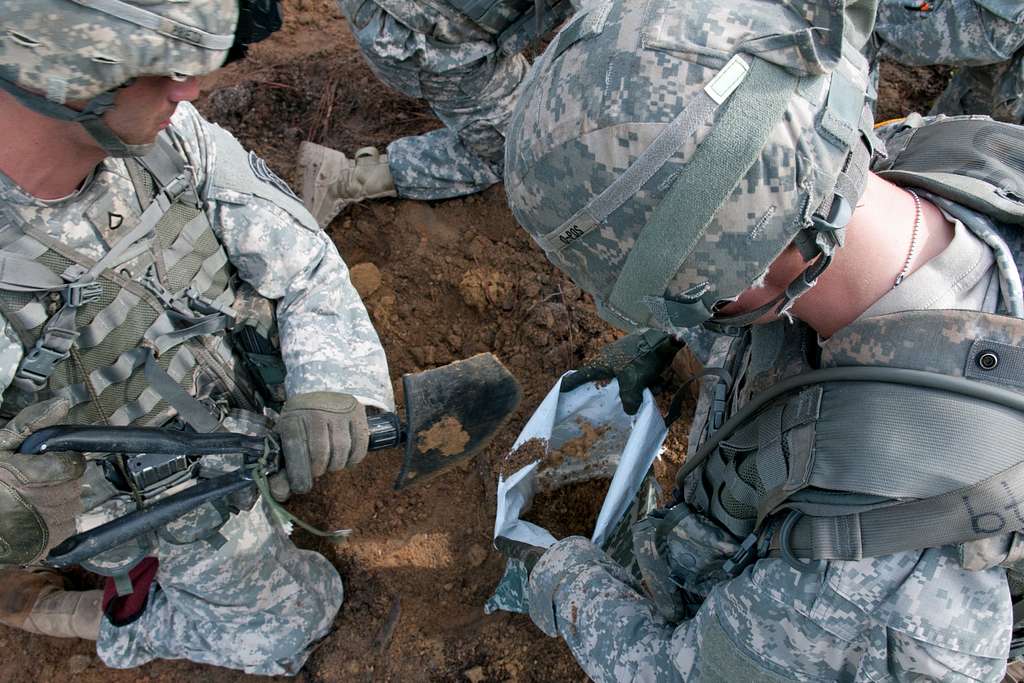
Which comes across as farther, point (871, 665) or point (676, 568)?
point (676, 568)

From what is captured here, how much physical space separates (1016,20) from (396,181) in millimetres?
2746

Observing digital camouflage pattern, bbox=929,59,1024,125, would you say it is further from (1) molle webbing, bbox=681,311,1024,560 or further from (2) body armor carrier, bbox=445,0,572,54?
(1) molle webbing, bbox=681,311,1024,560

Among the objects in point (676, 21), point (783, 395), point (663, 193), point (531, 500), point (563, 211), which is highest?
point (676, 21)

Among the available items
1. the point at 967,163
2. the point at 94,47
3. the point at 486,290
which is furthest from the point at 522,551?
the point at 94,47

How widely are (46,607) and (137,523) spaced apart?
5.04ft

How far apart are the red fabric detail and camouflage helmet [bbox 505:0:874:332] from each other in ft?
7.47

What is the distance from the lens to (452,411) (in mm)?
2375

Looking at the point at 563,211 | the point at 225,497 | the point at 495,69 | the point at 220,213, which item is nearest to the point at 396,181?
the point at 495,69

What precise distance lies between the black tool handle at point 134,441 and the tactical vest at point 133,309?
121 mm

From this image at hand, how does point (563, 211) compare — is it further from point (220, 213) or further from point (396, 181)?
point (396, 181)

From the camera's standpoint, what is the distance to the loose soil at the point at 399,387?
9.64 ft

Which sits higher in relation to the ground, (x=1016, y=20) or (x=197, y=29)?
(x=1016, y=20)

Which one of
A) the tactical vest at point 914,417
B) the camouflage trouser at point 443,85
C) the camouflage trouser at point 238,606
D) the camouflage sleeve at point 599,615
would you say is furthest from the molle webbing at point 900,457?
the camouflage trouser at point 443,85

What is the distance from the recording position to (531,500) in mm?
2932
